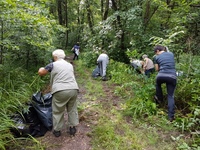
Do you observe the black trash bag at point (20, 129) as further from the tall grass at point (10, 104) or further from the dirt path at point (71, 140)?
the dirt path at point (71, 140)

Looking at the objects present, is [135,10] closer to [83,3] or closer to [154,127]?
[154,127]

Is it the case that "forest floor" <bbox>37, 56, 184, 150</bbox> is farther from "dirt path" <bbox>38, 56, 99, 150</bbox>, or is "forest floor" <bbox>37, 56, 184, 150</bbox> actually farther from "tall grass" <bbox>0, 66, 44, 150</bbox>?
"tall grass" <bbox>0, 66, 44, 150</bbox>

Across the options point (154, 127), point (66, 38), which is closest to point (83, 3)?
point (66, 38)

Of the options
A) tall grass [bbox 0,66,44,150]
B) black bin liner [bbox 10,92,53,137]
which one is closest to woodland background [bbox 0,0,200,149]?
tall grass [bbox 0,66,44,150]

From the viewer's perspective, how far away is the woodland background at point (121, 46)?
4191 millimetres

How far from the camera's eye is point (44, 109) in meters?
3.70

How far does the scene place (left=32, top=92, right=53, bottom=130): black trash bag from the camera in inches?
143

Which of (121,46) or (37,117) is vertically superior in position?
(121,46)

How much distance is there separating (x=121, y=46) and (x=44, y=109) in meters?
7.77

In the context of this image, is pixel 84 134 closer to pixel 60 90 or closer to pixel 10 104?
pixel 60 90

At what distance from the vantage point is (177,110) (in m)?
4.41

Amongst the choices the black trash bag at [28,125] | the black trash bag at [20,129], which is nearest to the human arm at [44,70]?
the black trash bag at [28,125]

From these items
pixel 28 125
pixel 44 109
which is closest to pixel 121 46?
pixel 44 109

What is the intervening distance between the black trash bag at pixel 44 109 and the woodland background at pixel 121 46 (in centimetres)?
46
